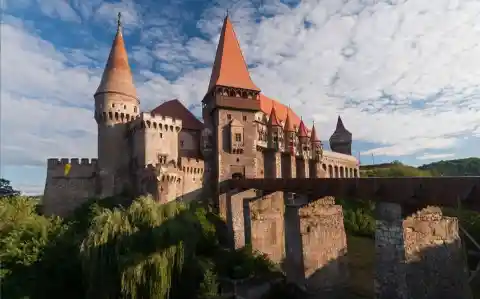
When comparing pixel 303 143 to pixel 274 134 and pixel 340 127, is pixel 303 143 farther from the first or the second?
pixel 340 127

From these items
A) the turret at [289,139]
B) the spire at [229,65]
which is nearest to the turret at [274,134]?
the turret at [289,139]

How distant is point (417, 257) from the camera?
870 centimetres

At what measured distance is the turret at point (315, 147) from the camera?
39.0 m

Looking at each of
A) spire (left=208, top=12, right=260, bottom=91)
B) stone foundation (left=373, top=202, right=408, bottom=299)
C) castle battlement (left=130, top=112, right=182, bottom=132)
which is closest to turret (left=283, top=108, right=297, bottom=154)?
spire (left=208, top=12, right=260, bottom=91)

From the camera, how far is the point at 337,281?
14.0 metres

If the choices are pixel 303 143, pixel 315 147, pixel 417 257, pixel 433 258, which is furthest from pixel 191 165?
pixel 433 258

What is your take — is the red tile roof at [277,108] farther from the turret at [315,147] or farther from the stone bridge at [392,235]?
the stone bridge at [392,235]

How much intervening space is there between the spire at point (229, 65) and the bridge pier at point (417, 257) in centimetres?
2337

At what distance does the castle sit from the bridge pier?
1779 centimetres

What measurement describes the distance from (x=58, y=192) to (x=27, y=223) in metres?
6.66

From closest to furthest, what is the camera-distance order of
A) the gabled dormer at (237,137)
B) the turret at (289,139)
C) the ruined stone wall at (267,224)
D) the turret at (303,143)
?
the ruined stone wall at (267,224) → the gabled dormer at (237,137) → the turret at (289,139) → the turret at (303,143)

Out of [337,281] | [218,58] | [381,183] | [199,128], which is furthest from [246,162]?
[381,183]

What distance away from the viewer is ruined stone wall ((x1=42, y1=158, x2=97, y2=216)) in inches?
949

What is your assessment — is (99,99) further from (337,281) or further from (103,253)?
(337,281)
